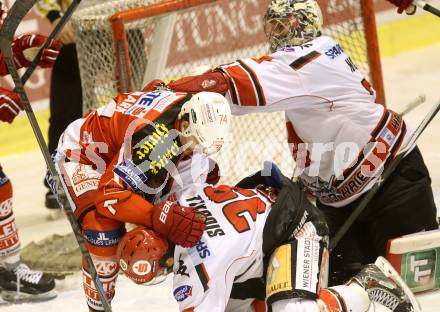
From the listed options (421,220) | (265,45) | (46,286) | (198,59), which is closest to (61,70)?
(198,59)

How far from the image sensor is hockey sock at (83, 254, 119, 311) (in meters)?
3.08

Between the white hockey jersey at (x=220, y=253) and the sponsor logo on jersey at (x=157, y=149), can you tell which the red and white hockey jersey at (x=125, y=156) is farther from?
the white hockey jersey at (x=220, y=253)

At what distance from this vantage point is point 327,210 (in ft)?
12.0

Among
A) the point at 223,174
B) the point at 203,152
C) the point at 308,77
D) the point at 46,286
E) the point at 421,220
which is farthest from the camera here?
the point at 223,174

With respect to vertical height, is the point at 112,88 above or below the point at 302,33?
below

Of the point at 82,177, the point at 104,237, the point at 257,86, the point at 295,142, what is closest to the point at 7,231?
the point at 82,177

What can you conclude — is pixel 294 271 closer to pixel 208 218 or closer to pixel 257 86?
pixel 208 218

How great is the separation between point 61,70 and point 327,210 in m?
1.91

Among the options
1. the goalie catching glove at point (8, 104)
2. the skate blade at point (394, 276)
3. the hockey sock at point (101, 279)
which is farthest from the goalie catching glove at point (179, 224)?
the goalie catching glove at point (8, 104)

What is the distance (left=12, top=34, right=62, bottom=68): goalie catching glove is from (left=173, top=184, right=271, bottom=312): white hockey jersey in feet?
4.08

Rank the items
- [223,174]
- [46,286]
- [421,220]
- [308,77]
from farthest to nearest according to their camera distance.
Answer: [223,174]
[46,286]
[421,220]
[308,77]

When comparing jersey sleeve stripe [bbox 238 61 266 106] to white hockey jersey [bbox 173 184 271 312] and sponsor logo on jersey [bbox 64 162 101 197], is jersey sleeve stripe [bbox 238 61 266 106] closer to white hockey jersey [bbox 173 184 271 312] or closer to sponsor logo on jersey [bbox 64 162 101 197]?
white hockey jersey [bbox 173 184 271 312]

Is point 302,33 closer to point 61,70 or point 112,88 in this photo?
point 112,88

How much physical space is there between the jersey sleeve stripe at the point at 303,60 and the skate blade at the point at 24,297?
4.71ft
